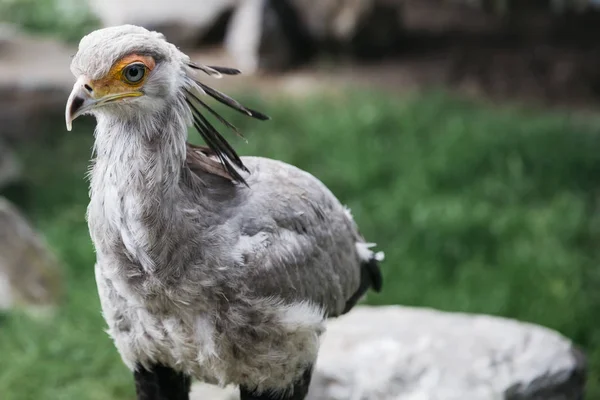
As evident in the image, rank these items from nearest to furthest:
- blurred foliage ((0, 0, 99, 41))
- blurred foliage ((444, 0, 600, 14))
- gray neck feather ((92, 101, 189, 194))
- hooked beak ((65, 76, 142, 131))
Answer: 1. hooked beak ((65, 76, 142, 131))
2. gray neck feather ((92, 101, 189, 194))
3. blurred foliage ((444, 0, 600, 14))
4. blurred foliage ((0, 0, 99, 41))

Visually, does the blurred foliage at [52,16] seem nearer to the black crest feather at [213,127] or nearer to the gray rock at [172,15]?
the gray rock at [172,15]

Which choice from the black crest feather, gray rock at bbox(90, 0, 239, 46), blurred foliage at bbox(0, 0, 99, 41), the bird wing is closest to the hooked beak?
the black crest feather

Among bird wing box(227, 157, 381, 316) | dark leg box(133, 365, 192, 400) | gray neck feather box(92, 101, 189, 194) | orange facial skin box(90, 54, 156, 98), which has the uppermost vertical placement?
orange facial skin box(90, 54, 156, 98)

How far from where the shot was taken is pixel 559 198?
181 inches

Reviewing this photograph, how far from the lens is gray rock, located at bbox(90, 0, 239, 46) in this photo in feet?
21.0

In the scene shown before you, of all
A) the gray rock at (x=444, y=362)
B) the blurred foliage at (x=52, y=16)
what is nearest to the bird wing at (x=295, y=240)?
the gray rock at (x=444, y=362)

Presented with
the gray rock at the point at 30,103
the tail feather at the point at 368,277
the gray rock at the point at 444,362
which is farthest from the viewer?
the gray rock at the point at 30,103

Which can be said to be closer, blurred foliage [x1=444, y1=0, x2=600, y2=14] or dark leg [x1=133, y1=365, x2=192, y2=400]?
dark leg [x1=133, y1=365, x2=192, y2=400]

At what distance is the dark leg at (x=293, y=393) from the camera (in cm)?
212

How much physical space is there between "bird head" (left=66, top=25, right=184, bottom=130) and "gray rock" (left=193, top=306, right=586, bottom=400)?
1.26m

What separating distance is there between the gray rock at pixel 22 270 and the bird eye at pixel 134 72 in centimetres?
233

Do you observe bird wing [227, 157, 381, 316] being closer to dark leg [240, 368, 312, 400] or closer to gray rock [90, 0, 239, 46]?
dark leg [240, 368, 312, 400]

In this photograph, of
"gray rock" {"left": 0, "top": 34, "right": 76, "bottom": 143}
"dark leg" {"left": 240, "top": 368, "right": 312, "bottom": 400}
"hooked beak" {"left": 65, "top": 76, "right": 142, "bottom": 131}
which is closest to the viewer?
"hooked beak" {"left": 65, "top": 76, "right": 142, "bottom": 131}

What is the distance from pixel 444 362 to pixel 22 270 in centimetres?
202
